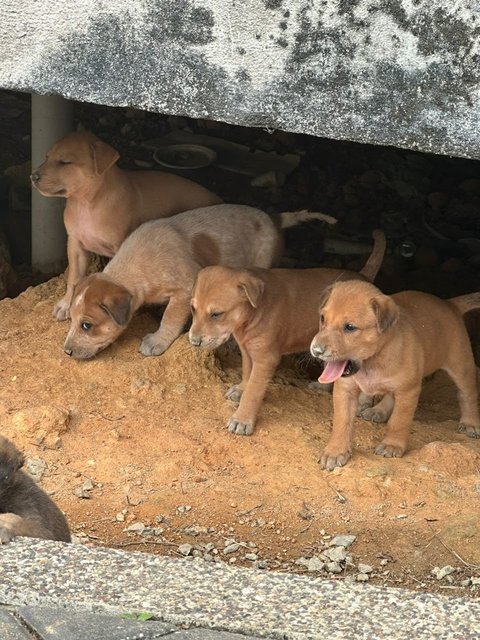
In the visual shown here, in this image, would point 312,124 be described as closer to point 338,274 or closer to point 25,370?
point 338,274

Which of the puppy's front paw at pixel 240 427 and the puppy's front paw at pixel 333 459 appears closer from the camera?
the puppy's front paw at pixel 333 459

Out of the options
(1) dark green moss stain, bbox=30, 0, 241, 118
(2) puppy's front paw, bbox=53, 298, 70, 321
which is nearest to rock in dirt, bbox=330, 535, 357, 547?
(1) dark green moss stain, bbox=30, 0, 241, 118

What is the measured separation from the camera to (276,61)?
4.77 meters

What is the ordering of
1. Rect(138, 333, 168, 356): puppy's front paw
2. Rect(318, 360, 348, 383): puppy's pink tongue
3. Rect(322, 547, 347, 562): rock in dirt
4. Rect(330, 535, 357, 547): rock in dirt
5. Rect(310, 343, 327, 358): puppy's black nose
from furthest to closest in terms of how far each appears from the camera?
Rect(138, 333, 168, 356): puppy's front paw → Rect(318, 360, 348, 383): puppy's pink tongue → Rect(310, 343, 327, 358): puppy's black nose → Rect(330, 535, 357, 547): rock in dirt → Rect(322, 547, 347, 562): rock in dirt

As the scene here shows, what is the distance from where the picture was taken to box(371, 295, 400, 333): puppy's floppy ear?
247 inches

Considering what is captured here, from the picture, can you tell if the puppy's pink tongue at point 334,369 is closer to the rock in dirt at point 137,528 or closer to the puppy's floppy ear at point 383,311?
the puppy's floppy ear at point 383,311

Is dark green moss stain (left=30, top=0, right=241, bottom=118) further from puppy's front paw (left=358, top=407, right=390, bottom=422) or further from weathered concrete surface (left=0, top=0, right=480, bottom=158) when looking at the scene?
puppy's front paw (left=358, top=407, right=390, bottom=422)

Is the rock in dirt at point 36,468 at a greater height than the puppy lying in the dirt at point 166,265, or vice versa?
the puppy lying in the dirt at point 166,265

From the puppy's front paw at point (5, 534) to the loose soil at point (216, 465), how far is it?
176cm

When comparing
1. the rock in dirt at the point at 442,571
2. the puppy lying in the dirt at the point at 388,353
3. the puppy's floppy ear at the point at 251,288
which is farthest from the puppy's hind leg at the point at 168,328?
the rock in dirt at the point at 442,571

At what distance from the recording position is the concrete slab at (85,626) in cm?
340

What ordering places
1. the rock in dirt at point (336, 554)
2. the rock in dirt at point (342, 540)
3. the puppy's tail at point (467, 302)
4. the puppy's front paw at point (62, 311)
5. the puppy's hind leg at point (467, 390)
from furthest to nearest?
the puppy's front paw at point (62, 311), the puppy's tail at point (467, 302), the puppy's hind leg at point (467, 390), the rock in dirt at point (342, 540), the rock in dirt at point (336, 554)

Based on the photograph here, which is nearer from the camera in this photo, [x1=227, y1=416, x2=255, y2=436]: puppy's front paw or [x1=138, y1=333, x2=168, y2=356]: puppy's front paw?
[x1=227, y1=416, x2=255, y2=436]: puppy's front paw

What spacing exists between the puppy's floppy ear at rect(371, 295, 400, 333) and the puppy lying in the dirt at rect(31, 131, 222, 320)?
8.08 ft
